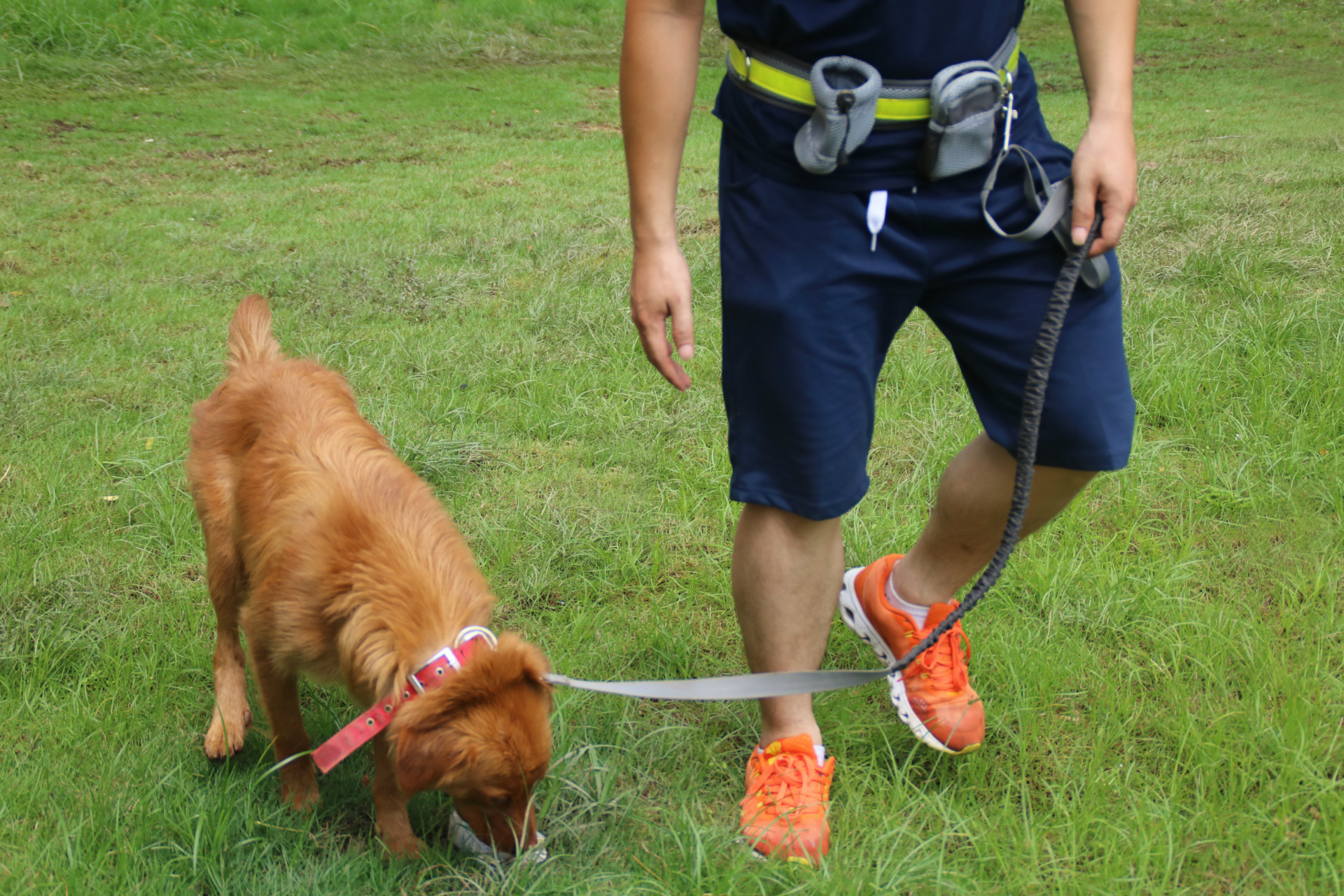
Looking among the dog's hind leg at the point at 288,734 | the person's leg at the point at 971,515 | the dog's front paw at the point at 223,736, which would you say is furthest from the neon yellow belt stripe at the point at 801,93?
the dog's front paw at the point at 223,736

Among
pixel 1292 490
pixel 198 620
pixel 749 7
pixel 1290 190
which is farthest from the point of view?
pixel 1290 190

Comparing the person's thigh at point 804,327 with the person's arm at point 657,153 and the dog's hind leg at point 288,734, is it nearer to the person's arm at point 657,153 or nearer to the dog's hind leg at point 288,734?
the person's arm at point 657,153

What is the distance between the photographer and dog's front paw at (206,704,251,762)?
2.43m

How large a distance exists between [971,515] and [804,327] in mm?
735

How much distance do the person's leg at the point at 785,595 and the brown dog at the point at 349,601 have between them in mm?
505

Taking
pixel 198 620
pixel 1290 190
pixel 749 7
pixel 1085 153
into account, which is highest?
pixel 749 7

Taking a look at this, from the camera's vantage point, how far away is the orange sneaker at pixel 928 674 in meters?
2.31

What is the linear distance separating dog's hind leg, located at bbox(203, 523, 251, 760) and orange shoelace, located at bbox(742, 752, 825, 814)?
52.5 inches

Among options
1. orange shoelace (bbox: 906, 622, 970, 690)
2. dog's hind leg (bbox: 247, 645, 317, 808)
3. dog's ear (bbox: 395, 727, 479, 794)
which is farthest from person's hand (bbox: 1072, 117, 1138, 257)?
dog's hind leg (bbox: 247, 645, 317, 808)

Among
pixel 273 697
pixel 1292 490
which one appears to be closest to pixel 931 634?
pixel 273 697

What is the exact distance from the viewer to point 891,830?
205 cm

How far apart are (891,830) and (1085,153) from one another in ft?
4.62

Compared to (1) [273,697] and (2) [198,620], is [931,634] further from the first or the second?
(2) [198,620]

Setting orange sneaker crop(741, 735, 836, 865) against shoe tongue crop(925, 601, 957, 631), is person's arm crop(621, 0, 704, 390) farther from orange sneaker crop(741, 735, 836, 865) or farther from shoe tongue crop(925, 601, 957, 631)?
shoe tongue crop(925, 601, 957, 631)
